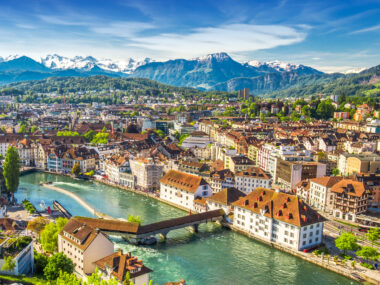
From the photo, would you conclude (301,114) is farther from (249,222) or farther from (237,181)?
(249,222)

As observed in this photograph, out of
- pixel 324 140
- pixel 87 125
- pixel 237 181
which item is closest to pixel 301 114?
pixel 324 140

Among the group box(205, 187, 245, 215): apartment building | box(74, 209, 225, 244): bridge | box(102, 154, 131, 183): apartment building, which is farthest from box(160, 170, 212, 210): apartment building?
box(102, 154, 131, 183): apartment building

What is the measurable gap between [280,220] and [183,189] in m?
13.9

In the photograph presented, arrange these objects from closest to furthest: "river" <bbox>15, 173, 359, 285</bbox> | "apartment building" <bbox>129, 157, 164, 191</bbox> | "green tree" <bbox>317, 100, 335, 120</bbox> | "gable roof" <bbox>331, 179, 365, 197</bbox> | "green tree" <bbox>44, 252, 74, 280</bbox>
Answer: "green tree" <bbox>44, 252, 74, 280</bbox>
"river" <bbox>15, 173, 359, 285</bbox>
"gable roof" <bbox>331, 179, 365, 197</bbox>
"apartment building" <bbox>129, 157, 164, 191</bbox>
"green tree" <bbox>317, 100, 335, 120</bbox>

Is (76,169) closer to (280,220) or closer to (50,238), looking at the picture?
(50,238)

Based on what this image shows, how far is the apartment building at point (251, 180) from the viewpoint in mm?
46312

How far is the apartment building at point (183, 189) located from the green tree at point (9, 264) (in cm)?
2185

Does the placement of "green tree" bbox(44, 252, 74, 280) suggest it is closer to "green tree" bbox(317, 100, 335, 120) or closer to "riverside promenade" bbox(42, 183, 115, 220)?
"riverside promenade" bbox(42, 183, 115, 220)

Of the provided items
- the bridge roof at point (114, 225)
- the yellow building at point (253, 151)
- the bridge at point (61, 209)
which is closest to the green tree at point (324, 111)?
the yellow building at point (253, 151)

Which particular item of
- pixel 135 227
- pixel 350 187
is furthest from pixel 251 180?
pixel 135 227

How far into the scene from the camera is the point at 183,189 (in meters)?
43.4

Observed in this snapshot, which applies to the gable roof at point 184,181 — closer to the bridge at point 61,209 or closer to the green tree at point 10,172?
the bridge at point 61,209

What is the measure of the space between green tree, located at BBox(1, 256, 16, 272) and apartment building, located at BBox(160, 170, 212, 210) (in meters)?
21.8

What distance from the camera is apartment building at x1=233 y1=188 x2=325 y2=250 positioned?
31.7 metres
